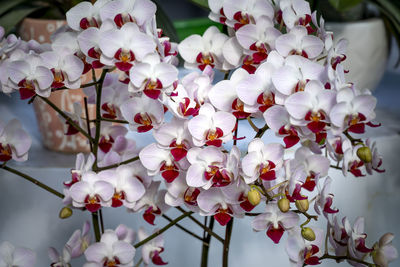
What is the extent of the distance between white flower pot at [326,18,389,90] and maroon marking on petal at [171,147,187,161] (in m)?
0.46

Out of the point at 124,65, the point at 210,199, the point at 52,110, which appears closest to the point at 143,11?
the point at 124,65

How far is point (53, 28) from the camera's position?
29.7 inches

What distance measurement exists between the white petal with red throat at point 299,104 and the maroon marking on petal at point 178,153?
0.29 feet

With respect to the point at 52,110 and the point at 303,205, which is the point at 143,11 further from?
the point at 52,110

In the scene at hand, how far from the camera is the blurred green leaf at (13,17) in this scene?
774 millimetres

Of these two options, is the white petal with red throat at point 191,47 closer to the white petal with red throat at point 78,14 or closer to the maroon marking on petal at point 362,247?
the white petal with red throat at point 78,14

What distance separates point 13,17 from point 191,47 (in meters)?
0.36

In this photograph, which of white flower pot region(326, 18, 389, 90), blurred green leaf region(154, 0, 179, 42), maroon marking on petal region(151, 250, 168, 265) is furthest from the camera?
white flower pot region(326, 18, 389, 90)

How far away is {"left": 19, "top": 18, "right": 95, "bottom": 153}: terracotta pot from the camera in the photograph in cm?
76

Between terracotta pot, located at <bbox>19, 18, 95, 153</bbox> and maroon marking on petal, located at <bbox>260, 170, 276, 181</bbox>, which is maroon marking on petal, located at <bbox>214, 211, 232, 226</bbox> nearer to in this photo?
maroon marking on petal, located at <bbox>260, 170, 276, 181</bbox>

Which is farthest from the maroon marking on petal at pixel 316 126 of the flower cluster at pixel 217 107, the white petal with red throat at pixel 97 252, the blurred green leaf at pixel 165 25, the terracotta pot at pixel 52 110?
the terracotta pot at pixel 52 110

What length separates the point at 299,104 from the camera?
0.42 meters

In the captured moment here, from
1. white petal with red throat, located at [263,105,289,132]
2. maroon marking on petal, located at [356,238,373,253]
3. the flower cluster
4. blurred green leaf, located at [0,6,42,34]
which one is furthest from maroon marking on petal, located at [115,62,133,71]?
blurred green leaf, located at [0,6,42,34]

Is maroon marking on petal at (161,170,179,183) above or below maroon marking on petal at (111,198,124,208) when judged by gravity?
above
